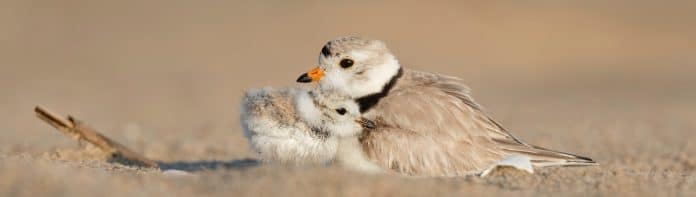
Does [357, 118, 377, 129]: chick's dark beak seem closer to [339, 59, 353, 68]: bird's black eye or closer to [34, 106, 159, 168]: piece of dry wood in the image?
[339, 59, 353, 68]: bird's black eye

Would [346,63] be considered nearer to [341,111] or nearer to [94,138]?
[341,111]

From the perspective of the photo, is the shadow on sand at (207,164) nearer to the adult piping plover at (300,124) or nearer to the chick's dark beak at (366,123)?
the adult piping plover at (300,124)

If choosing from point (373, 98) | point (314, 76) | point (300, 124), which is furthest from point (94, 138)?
point (373, 98)

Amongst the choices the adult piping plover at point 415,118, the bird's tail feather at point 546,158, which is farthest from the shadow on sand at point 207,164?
the bird's tail feather at point 546,158

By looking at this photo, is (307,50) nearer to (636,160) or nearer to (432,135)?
(636,160)

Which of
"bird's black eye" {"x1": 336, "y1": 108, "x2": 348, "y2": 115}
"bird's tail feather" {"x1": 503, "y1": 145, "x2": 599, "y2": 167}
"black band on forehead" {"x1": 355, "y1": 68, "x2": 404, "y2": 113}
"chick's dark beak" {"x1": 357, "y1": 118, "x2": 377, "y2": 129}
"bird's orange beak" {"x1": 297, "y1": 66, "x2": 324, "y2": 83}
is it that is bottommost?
"bird's tail feather" {"x1": 503, "y1": 145, "x2": 599, "y2": 167}

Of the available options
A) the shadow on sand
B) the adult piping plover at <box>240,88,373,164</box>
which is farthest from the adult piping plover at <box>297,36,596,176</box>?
the shadow on sand
